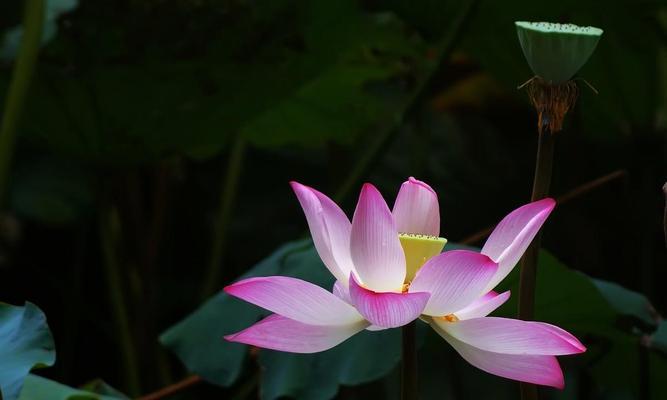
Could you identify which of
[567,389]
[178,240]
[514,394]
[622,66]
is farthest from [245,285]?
[178,240]

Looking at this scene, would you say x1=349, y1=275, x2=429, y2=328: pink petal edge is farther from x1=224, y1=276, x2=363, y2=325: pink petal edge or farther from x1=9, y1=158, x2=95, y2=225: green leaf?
x1=9, y1=158, x2=95, y2=225: green leaf

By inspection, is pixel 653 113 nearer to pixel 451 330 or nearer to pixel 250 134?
pixel 250 134

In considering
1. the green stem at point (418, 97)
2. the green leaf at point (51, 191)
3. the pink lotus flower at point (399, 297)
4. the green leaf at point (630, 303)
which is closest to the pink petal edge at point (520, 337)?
the pink lotus flower at point (399, 297)

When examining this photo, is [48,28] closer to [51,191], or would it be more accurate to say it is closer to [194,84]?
[194,84]

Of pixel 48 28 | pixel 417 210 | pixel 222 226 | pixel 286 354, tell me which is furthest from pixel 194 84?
pixel 417 210

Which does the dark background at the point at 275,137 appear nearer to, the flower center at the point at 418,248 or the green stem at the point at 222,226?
the green stem at the point at 222,226

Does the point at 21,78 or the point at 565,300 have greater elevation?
the point at 21,78

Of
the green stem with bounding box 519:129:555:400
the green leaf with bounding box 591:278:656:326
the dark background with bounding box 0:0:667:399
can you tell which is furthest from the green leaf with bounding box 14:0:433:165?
the green stem with bounding box 519:129:555:400
